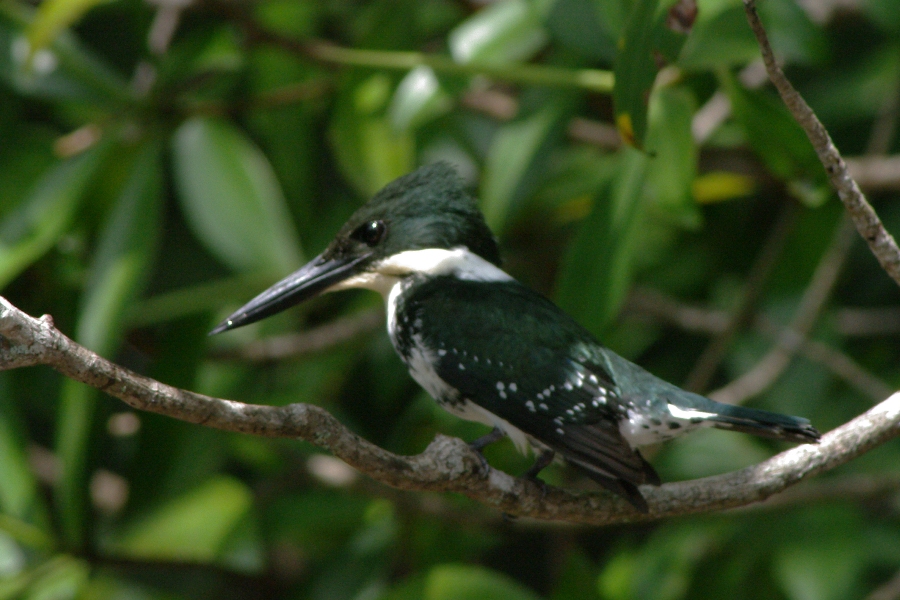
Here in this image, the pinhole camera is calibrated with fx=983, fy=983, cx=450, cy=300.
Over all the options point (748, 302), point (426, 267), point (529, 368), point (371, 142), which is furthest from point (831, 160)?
point (371, 142)

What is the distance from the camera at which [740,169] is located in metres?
3.21

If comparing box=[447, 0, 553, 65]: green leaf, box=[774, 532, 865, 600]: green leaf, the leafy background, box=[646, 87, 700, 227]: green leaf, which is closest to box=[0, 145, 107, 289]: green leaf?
the leafy background

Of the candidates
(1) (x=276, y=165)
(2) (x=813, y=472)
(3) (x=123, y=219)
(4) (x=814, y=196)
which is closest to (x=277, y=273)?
(3) (x=123, y=219)

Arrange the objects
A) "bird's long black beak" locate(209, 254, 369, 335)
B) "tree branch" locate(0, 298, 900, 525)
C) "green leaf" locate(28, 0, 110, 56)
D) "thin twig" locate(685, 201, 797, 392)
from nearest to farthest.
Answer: "tree branch" locate(0, 298, 900, 525) < "bird's long black beak" locate(209, 254, 369, 335) < "green leaf" locate(28, 0, 110, 56) < "thin twig" locate(685, 201, 797, 392)

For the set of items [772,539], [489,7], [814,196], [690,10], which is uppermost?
[489,7]

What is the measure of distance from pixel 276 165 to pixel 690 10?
6.43 feet

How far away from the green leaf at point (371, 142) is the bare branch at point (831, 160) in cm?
162

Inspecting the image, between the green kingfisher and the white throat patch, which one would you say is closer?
the green kingfisher

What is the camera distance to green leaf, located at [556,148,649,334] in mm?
2102

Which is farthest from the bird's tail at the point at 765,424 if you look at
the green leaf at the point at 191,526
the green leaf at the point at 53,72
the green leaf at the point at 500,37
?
the green leaf at the point at 53,72

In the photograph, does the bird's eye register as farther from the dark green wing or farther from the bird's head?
the dark green wing

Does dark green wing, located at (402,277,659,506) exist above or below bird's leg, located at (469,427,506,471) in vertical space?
above

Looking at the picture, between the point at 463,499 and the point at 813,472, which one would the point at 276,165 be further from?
the point at 813,472

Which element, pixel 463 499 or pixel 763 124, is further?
pixel 463 499
